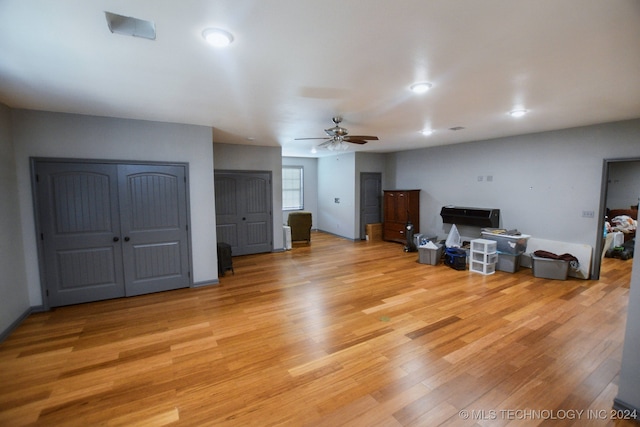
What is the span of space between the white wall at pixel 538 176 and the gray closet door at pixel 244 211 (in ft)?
14.3

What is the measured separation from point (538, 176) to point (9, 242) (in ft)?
26.5

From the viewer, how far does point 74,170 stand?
12.3 feet

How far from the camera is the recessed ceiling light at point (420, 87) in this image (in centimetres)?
275

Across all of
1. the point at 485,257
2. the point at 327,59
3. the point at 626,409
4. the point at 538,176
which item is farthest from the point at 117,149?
the point at 538,176

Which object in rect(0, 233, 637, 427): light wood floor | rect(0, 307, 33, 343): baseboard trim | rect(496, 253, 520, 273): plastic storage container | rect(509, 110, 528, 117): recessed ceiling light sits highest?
rect(509, 110, 528, 117): recessed ceiling light

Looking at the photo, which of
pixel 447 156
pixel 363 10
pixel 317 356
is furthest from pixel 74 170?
pixel 447 156

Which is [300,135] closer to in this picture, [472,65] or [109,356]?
[472,65]

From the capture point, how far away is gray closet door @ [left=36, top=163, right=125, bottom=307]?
3.68 m

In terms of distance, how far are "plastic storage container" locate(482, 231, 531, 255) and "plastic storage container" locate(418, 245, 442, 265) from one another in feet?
3.32

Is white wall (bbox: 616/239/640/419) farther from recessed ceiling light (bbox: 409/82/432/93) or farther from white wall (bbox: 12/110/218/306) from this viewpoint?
white wall (bbox: 12/110/218/306)

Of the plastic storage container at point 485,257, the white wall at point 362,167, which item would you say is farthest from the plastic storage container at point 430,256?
the white wall at point 362,167

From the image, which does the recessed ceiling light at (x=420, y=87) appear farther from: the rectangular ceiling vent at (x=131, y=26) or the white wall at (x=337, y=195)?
the white wall at (x=337, y=195)

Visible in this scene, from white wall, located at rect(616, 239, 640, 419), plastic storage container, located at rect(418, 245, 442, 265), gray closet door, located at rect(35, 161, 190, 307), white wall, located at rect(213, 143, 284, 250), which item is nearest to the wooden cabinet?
plastic storage container, located at rect(418, 245, 442, 265)

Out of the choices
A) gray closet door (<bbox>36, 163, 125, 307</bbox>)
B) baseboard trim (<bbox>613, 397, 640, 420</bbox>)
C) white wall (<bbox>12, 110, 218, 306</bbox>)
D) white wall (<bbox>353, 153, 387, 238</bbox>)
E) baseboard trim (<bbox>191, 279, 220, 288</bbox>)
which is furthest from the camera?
white wall (<bbox>353, 153, 387, 238</bbox>)
